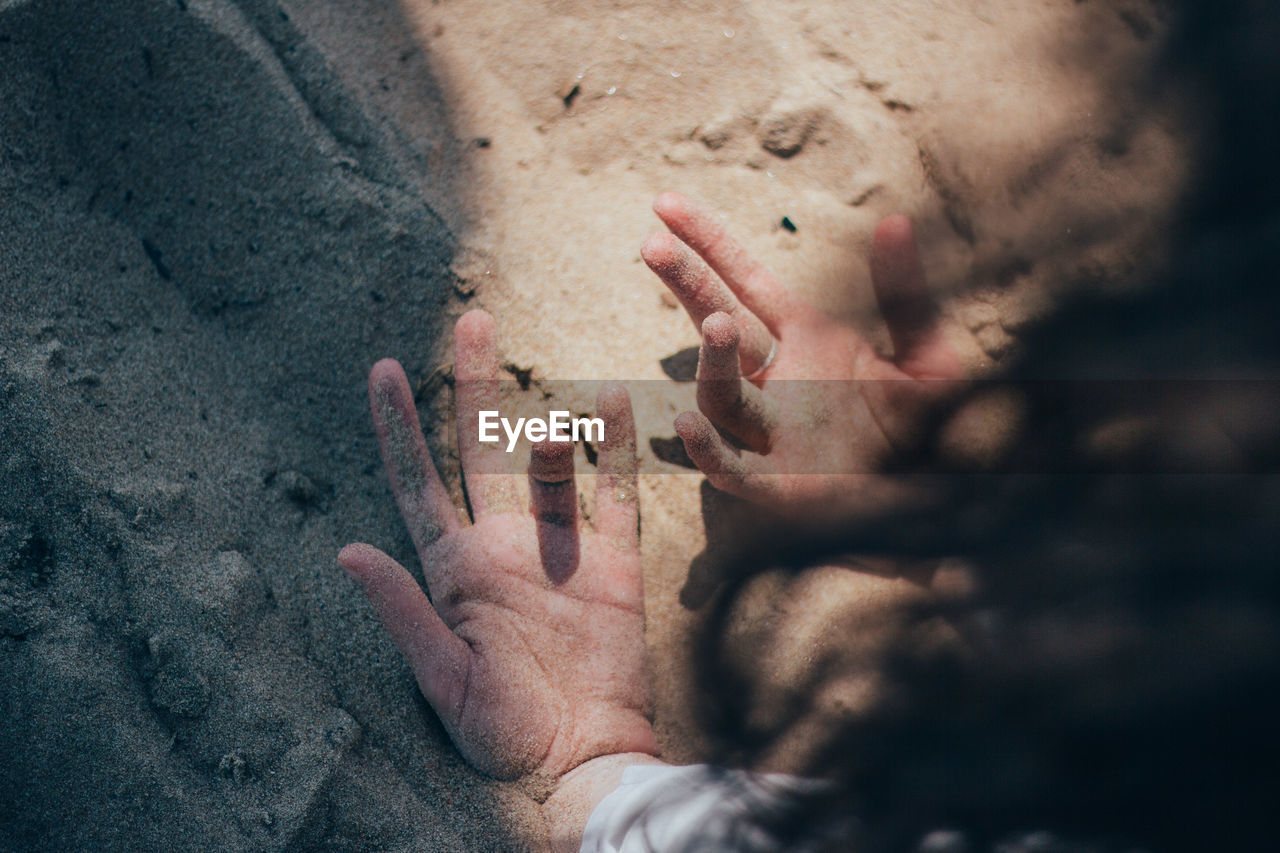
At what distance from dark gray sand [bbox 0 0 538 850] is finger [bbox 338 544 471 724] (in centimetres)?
14

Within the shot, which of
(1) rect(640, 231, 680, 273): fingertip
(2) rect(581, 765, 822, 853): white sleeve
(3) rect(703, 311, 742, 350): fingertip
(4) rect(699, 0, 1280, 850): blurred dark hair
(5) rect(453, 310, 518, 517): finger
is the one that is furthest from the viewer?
(5) rect(453, 310, 518, 517): finger

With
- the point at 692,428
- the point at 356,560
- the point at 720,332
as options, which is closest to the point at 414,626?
the point at 356,560

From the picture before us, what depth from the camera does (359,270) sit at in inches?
58.3

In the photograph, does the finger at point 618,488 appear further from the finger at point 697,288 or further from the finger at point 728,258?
the finger at point 728,258

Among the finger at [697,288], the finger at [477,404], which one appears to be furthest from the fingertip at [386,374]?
the finger at [697,288]

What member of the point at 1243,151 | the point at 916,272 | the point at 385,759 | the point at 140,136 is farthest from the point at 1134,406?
the point at 140,136

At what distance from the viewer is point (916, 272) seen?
1.45 meters

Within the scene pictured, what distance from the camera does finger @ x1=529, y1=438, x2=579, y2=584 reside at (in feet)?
4.34

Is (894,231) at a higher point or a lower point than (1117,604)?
higher

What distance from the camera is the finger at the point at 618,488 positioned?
54.7 inches

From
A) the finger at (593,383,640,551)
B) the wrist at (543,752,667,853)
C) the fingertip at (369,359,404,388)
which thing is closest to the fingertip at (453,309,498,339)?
the fingertip at (369,359,404,388)

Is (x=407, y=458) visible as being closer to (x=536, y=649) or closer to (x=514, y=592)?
(x=514, y=592)

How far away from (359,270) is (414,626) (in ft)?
2.41
